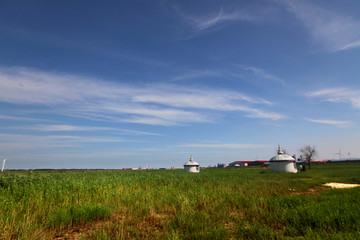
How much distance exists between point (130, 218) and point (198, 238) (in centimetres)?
324

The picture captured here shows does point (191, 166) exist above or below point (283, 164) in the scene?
above

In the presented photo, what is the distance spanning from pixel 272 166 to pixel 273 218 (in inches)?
1844

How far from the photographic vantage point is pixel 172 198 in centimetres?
1095

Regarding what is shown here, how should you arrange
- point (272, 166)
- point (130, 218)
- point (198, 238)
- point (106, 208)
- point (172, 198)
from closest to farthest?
1. point (198, 238)
2. point (130, 218)
3. point (106, 208)
4. point (172, 198)
5. point (272, 166)

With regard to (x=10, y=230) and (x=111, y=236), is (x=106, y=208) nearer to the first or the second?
(x=111, y=236)

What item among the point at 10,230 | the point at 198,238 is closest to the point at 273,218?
the point at 198,238

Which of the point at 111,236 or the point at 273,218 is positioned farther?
the point at 273,218

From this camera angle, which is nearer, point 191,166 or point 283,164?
point 283,164

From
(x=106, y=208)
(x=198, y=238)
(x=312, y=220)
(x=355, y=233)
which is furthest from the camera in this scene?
(x=106, y=208)

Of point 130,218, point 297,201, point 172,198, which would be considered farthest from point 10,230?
point 297,201

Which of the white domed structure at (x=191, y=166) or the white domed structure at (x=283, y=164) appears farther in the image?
the white domed structure at (x=191, y=166)

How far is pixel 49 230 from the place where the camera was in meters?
6.70

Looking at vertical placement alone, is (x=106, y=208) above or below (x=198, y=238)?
above

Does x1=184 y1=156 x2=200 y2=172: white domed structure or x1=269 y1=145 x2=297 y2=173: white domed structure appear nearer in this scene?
x1=269 y1=145 x2=297 y2=173: white domed structure
